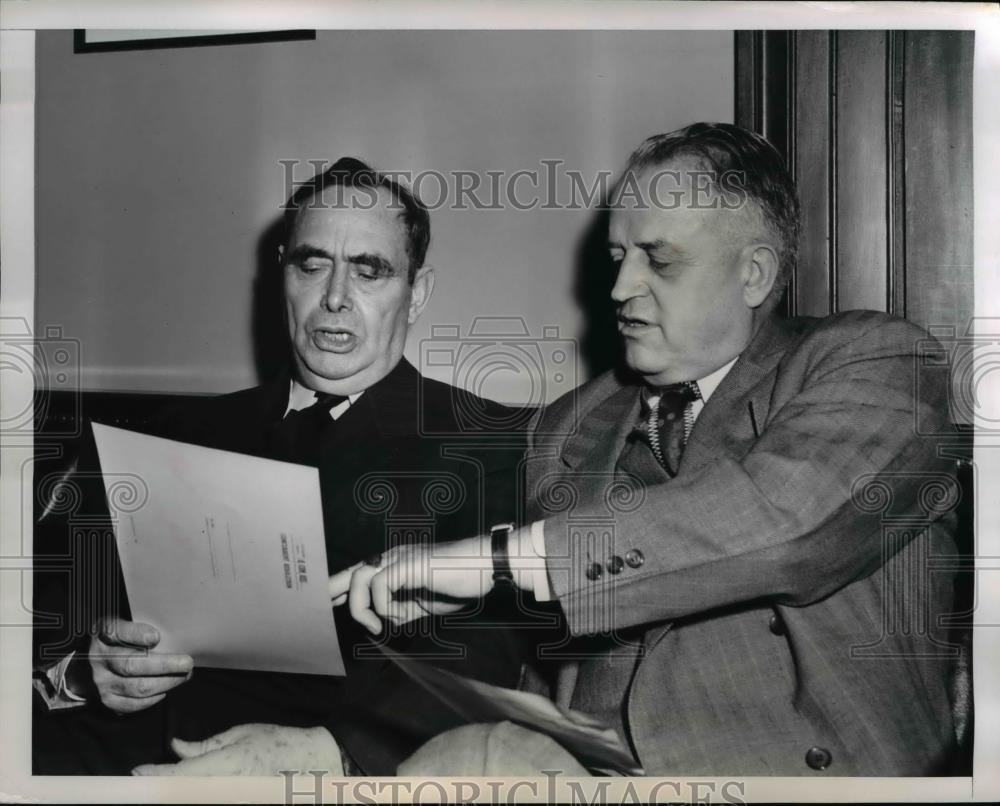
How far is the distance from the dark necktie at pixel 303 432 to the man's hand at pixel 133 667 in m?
0.35

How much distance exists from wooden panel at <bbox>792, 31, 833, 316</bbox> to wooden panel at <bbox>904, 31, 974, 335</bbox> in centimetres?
13

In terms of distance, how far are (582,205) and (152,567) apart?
0.87 metres

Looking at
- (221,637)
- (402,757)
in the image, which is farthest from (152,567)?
(402,757)

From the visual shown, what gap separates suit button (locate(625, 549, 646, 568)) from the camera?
A: 1428mm

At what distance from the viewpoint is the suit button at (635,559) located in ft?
4.68

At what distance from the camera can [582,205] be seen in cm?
158

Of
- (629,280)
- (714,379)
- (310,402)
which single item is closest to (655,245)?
(629,280)

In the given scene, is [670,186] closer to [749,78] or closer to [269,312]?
[749,78]

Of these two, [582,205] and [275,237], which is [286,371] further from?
[582,205]

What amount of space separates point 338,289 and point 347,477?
0.29 meters

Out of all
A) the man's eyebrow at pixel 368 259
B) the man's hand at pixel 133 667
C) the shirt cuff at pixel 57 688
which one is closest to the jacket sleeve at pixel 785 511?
the man's eyebrow at pixel 368 259

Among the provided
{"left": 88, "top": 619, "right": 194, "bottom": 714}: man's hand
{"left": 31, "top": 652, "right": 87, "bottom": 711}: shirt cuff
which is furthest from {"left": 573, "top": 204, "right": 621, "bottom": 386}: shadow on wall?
{"left": 31, "top": 652, "right": 87, "bottom": 711}: shirt cuff

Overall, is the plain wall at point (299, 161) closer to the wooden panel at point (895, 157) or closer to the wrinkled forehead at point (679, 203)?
the wrinkled forehead at point (679, 203)

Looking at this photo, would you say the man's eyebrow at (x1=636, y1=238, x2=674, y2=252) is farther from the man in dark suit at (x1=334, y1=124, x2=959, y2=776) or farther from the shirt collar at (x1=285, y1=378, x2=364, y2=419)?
the shirt collar at (x1=285, y1=378, x2=364, y2=419)
